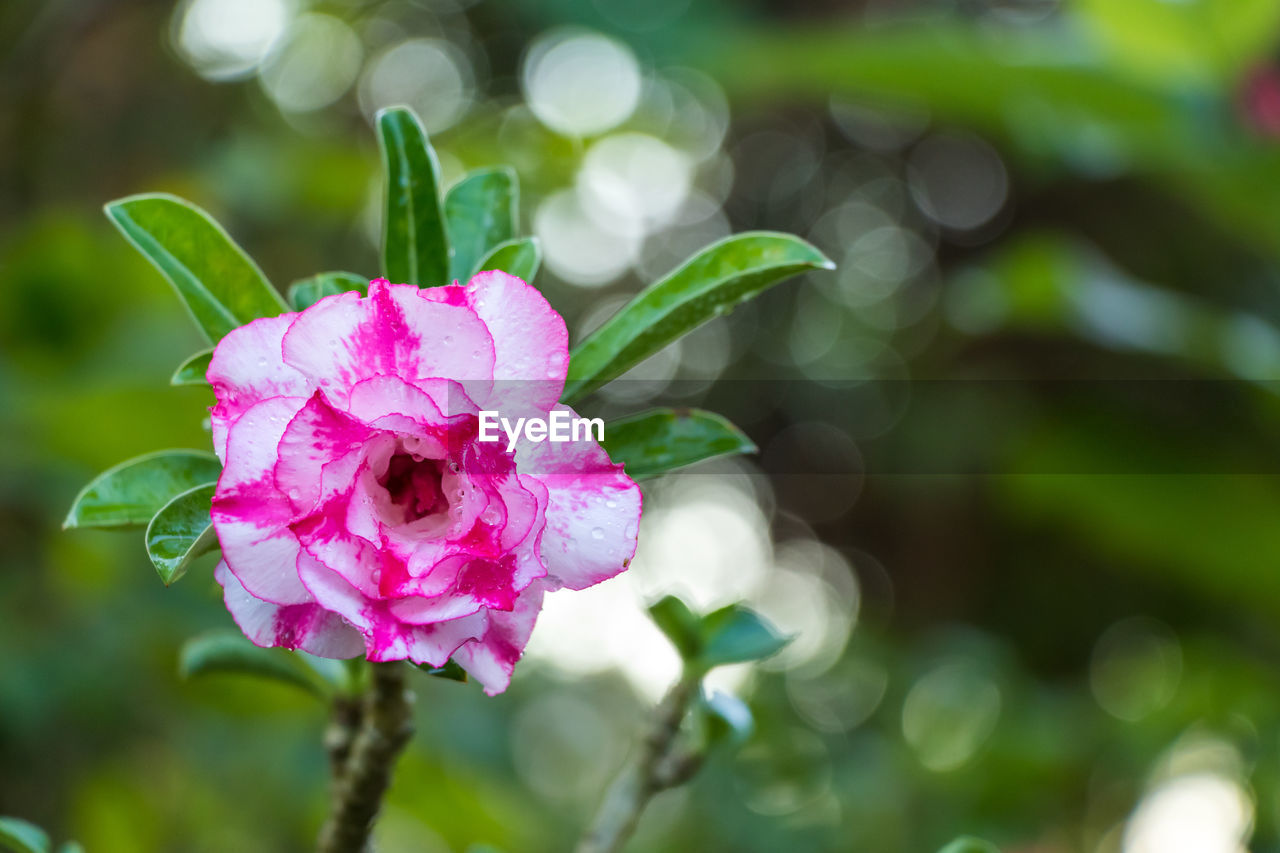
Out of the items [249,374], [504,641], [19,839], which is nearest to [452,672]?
[504,641]

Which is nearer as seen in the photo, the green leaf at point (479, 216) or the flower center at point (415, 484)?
the flower center at point (415, 484)

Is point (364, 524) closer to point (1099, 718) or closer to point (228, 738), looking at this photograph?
point (228, 738)

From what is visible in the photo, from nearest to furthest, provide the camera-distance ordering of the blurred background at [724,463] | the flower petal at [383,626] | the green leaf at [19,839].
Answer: the flower petal at [383,626] → the green leaf at [19,839] → the blurred background at [724,463]

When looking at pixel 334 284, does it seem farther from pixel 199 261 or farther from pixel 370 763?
pixel 370 763

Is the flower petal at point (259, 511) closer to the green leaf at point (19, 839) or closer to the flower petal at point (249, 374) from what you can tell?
the flower petal at point (249, 374)

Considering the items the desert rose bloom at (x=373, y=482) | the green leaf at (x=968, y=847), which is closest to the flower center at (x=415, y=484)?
the desert rose bloom at (x=373, y=482)

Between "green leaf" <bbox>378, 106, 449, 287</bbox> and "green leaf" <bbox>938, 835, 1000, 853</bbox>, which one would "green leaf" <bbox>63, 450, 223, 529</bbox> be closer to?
"green leaf" <bbox>378, 106, 449, 287</bbox>
